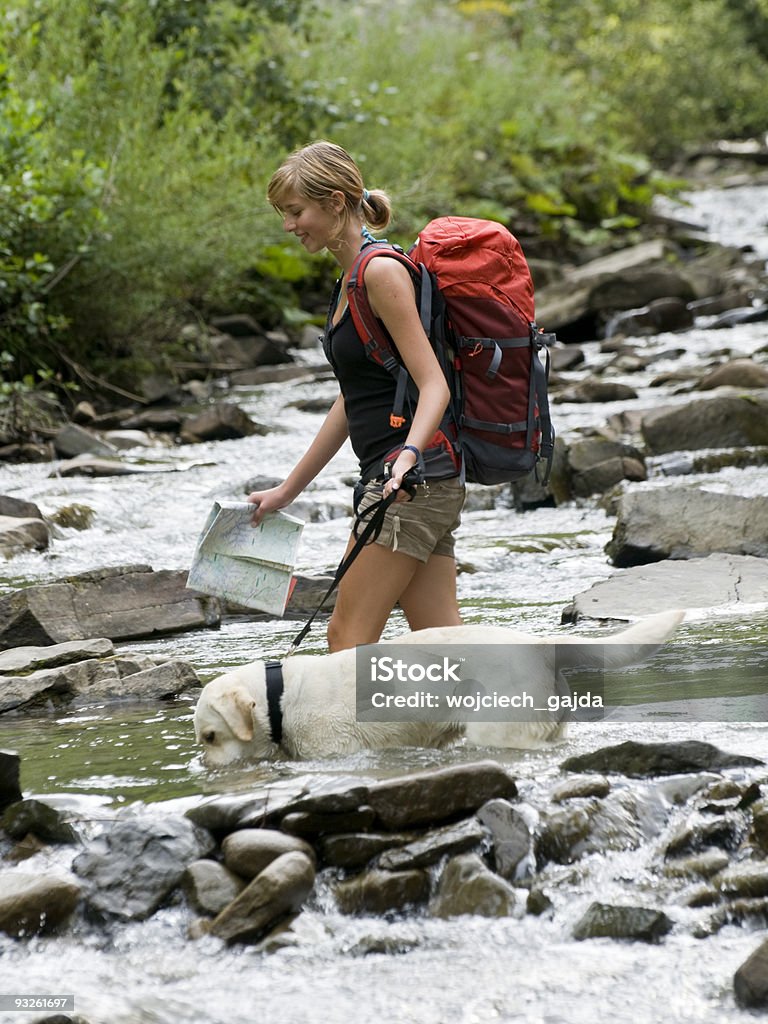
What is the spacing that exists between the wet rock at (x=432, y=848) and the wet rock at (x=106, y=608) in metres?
3.26

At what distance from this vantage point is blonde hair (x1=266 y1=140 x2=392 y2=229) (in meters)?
4.20

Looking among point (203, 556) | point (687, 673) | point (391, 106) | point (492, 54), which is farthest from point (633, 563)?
point (492, 54)

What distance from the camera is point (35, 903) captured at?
3.70 m

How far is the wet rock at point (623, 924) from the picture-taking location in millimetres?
3458

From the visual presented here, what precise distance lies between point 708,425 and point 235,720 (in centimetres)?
747

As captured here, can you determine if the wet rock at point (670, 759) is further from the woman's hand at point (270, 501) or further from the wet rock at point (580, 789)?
the woman's hand at point (270, 501)

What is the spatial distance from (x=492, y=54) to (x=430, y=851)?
28.5m

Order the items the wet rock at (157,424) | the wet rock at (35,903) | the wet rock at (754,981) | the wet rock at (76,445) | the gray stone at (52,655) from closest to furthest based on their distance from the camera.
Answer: the wet rock at (754,981) < the wet rock at (35,903) < the gray stone at (52,655) < the wet rock at (76,445) < the wet rock at (157,424)

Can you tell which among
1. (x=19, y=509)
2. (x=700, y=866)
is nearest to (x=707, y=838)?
(x=700, y=866)

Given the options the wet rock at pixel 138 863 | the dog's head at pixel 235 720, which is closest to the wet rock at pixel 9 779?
the wet rock at pixel 138 863

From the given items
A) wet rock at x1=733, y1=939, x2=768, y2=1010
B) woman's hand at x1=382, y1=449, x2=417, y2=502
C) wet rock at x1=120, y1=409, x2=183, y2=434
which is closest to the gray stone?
woman's hand at x1=382, y1=449, x2=417, y2=502

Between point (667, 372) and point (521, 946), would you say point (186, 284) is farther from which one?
point (521, 946)

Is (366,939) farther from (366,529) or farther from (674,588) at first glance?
(674,588)

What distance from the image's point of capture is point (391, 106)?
762 inches
